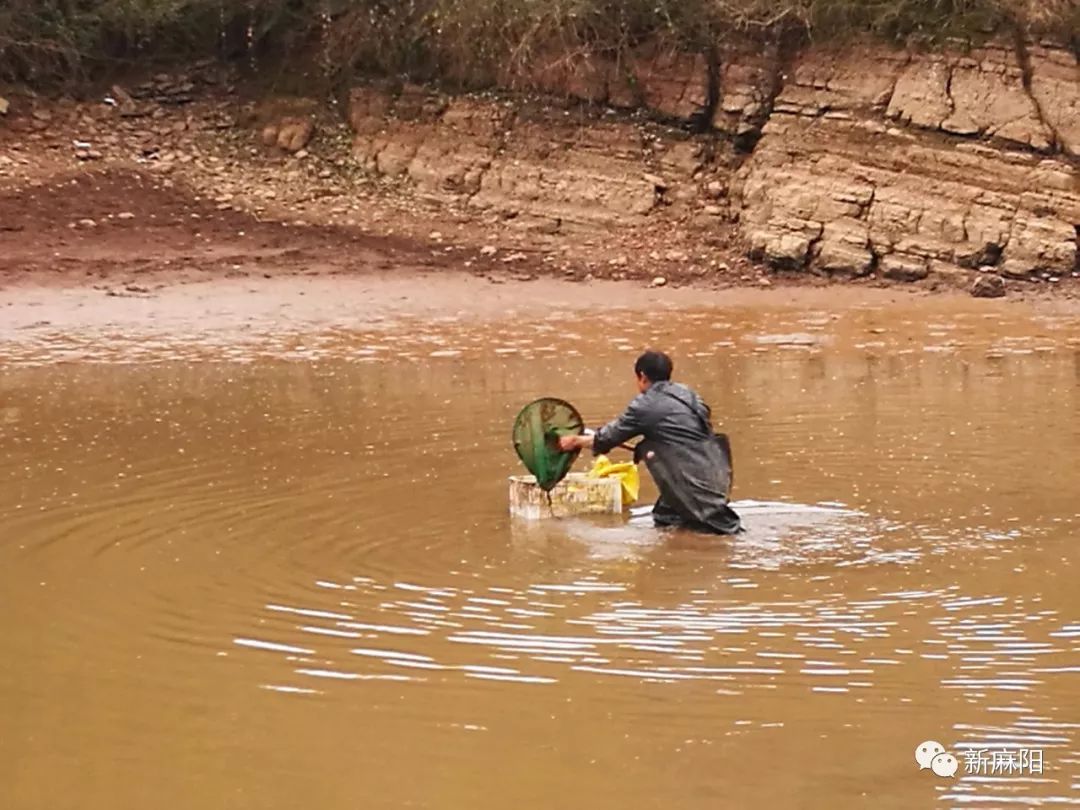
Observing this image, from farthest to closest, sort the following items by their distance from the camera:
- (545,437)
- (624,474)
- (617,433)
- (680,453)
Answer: (624,474) → (545,437) → (617,433) → (680,453)

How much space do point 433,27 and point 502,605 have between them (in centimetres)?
1396

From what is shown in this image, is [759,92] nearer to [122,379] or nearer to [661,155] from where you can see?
[661,155]

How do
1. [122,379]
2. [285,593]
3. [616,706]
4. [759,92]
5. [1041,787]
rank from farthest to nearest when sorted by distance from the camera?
1. [759,92]
2. [122,379]
3. [285,593]
4. [616,706]
5. [1041,787]

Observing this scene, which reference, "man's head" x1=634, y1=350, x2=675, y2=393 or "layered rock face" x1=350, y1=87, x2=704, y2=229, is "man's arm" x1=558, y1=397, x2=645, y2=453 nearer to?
"man's head" x1=634, y1=350, x2=675, y2=393

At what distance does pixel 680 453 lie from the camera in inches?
355

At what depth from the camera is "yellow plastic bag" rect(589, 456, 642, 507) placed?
9711 millimetres

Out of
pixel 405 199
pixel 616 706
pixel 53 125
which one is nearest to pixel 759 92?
pixel 405 199

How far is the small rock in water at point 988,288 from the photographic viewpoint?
670 inches

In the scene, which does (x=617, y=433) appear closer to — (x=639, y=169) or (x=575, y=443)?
(x=575, y=443)

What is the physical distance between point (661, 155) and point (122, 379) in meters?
7.47

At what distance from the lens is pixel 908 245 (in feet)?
58.2

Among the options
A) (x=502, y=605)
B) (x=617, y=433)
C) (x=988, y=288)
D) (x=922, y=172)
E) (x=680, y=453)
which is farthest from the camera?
(x=922, y=172)

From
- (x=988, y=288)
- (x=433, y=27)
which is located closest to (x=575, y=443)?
(x=988, y=288)

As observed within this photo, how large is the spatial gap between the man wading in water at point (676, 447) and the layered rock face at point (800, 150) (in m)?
8.96
